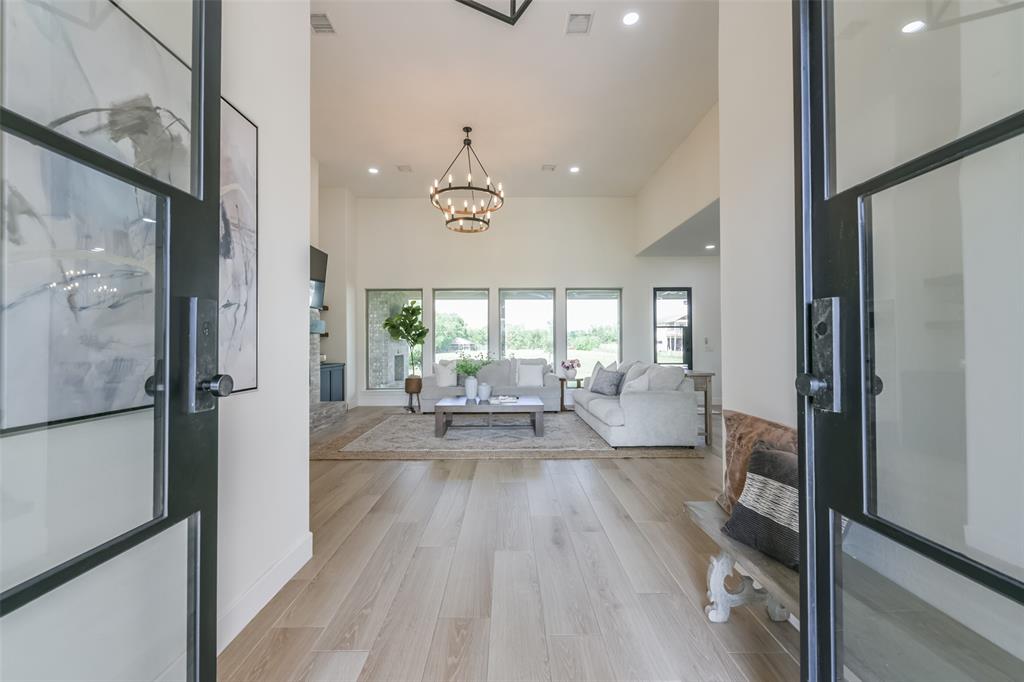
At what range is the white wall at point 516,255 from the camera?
7859 millimetres

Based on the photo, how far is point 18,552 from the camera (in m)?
0.59

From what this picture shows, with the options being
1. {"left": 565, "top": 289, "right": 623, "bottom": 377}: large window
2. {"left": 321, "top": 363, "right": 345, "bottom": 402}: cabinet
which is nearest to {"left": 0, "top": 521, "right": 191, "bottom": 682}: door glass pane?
{"left": 321, "top": 363, "right": 345, "bottom": 402}: cabinet

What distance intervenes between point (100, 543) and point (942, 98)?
5.33 feet

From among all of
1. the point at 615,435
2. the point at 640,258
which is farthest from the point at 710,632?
the point at 640,258

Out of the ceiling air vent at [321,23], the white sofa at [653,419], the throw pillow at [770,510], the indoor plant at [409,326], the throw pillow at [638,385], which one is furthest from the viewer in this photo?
the indoor plant at [409,326]

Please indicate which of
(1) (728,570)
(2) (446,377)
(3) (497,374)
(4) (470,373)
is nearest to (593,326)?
(3) (497,374)

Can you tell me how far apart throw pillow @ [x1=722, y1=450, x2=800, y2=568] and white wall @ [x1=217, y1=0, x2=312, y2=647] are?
1.87 m

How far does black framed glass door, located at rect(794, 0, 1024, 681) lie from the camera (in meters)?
0.64

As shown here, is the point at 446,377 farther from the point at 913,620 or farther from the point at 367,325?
the point at 913,620

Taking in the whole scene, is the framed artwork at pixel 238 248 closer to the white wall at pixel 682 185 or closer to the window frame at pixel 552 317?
the white wall at pixel 682 185

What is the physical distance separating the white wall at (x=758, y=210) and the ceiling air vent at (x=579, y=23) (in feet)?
5.01

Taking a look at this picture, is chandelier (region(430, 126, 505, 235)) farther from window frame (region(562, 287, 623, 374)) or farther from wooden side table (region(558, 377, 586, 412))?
wooden side table (region(558, 377, 586, 412))

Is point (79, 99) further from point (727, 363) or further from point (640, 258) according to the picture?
point (640, 258)

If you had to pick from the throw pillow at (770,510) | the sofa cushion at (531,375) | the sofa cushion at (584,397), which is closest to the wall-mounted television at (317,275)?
the sofa cushion at (531,375)
